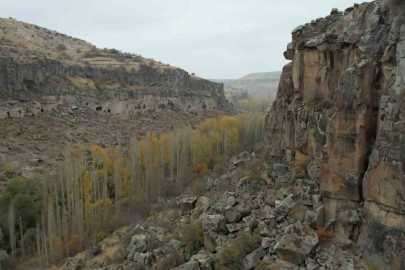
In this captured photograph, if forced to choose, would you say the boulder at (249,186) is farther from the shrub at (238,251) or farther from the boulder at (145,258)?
the boulder at (145,258)

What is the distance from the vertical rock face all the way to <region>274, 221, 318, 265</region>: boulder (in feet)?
4.74

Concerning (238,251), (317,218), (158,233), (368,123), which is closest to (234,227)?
(238,251)

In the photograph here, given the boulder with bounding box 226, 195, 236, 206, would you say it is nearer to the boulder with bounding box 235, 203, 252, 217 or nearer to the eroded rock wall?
the boulder with bounding box 235, 203, 252, 217

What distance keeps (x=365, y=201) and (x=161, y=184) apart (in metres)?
22.0

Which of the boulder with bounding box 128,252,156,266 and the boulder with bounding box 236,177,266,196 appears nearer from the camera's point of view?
the boulder with bounding box 128,252,156,266

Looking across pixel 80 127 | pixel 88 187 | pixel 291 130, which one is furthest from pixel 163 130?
pixel 291 130

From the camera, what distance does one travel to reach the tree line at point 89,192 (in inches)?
853

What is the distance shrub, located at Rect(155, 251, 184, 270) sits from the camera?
1388 cm

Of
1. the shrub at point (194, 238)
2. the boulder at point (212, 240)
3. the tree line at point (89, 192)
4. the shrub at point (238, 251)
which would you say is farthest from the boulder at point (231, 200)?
the tree line at point (89, 192)

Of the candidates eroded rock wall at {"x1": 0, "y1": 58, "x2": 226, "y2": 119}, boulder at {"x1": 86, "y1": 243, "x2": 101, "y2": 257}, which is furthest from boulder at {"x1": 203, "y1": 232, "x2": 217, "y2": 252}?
eroded rock wall at {"x1": 0, "y1": 58, "x2": 226, "y2": 119}

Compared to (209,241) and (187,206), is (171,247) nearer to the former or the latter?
(209,241)

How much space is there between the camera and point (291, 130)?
18.7 meters

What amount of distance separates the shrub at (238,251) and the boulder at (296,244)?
132 centimetres

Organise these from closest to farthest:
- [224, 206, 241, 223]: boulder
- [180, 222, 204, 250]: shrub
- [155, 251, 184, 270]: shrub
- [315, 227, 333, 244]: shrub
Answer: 1. [315, 227, 333, 244]: shrub
2. [155, 251, 184, 270]: shrub
3. [180, 222, 204, 250]: shrub
4. [224, 206, 241, 223]: boulder
